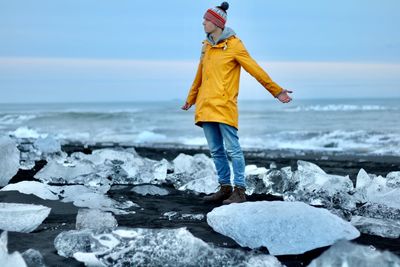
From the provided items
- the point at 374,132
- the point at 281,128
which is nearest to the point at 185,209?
the point at 374,132

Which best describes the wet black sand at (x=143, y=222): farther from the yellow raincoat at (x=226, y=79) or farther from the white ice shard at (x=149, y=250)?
the yellow raincoat at (x=226, y=79)

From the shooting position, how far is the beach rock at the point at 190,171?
598 centimetres

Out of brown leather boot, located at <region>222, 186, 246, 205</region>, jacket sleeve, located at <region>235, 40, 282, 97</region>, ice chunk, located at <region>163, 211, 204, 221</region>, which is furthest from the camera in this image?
brown leather boot, located at <region>222, 186, 246, 205</region>

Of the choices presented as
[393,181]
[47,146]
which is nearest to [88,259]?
[393,181]

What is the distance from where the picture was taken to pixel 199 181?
5.68m

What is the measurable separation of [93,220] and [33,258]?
0.74 meters

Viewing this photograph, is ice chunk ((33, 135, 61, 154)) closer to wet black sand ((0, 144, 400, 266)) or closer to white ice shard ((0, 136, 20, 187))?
wet black sand ((0, 144, 400, 266))

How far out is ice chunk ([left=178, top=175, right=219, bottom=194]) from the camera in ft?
18.1

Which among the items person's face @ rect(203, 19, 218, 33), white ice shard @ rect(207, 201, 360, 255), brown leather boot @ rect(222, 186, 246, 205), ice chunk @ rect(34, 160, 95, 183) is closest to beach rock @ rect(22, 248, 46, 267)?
white ice shard @ rect(207, 201, 360, 255)

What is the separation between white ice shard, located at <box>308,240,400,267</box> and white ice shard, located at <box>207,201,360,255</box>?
19.5 inches

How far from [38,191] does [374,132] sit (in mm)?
15872

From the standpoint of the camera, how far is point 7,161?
210 inches

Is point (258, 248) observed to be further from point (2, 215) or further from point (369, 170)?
point (369, 170)

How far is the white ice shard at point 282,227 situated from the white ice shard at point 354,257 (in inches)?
19.5
